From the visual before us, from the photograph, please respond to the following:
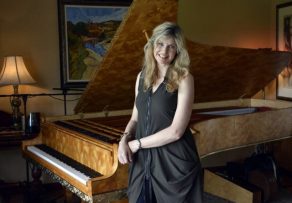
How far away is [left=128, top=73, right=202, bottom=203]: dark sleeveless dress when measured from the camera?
1828mm

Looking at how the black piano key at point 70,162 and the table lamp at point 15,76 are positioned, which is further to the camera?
the table lamp at point 15,76

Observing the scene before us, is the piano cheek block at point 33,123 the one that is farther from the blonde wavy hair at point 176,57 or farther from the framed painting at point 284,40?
the framed painting at point 284,40

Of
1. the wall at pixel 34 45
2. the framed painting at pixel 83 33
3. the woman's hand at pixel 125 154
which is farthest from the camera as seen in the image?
the framed painting at pixel 83 33

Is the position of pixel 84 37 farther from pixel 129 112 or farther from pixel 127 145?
pixel 127 145

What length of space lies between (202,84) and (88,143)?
5.17ft

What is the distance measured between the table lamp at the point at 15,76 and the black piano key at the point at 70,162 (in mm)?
905

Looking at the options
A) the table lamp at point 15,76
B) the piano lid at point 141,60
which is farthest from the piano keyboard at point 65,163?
the table lamp at point 15,76

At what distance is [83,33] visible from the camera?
4.26m

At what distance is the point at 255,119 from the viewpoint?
3.34m

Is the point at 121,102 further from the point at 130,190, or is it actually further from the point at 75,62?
the point at 130,190

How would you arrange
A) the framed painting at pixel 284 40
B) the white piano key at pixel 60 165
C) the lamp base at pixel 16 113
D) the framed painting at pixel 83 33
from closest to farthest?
the white piano key at pixel 60 165
the lamp base at pixel 16 113
the framed painting at pixel 83 33
the framed painting at pixel 284 40

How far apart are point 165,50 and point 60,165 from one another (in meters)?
1.11

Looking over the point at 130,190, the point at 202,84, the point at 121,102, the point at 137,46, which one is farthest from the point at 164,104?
A: the point at 202,84

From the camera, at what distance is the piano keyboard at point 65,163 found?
7.52 ft
